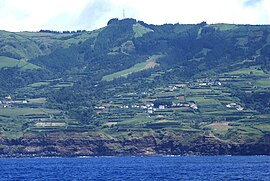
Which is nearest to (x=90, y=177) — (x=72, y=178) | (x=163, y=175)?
(x=72, y=178)

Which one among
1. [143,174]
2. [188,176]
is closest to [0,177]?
[143,174]

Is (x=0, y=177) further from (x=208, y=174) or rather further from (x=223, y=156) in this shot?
(x=223, y=156)

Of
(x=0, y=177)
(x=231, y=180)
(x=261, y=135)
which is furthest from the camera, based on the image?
(x=261, y=135)

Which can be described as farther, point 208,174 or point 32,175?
point 32,175

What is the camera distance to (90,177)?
12462cm

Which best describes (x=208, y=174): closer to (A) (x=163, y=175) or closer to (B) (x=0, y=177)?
(A) (x=163, y=175)

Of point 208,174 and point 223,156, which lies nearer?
point 208,174

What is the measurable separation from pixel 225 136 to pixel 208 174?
78.1 m

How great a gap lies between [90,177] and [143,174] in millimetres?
9820

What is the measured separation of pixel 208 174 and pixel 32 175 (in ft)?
104

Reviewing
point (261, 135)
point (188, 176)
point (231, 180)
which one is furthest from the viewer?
point (261, 135)

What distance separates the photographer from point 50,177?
12644 cm

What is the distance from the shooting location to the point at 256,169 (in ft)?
435

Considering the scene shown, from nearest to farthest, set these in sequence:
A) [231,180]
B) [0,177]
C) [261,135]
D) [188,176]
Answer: [231,180] < [188,176] < [0,177] < [261,135]
